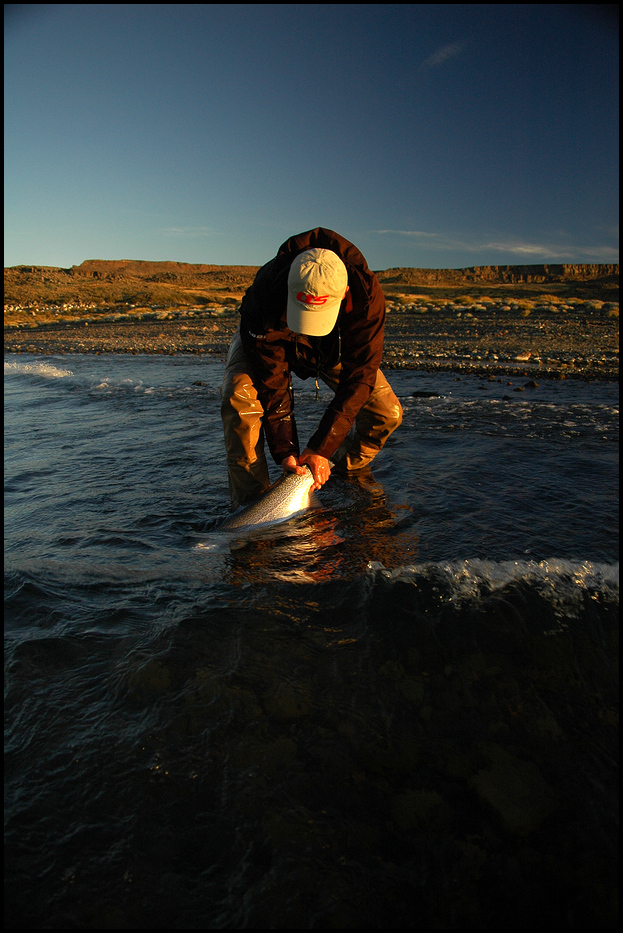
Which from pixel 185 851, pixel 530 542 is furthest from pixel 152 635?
pixel 530 542

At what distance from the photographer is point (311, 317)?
3.28m

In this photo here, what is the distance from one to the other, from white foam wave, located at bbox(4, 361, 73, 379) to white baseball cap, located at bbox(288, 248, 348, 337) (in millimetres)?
10319

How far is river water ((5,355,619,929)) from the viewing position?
1407 mm

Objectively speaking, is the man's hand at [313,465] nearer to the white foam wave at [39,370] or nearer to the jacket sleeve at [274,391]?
the jacket sleeve at [274,391]

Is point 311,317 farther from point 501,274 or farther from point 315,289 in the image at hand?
point 501,274

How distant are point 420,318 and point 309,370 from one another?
22.9 meters

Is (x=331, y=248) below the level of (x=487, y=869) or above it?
above

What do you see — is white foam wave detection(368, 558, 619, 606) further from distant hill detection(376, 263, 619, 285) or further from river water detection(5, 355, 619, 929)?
distant hill detection(376, 263, 619, 285)

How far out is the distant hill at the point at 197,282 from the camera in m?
49.7

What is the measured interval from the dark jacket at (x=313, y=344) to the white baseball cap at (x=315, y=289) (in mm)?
251

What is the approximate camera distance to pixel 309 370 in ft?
14.6

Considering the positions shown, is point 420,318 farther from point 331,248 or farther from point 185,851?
point 185,851

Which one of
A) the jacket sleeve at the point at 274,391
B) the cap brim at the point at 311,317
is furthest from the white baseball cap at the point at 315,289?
the jacket sleeve at the point at 274,391

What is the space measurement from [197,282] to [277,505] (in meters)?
92.8
